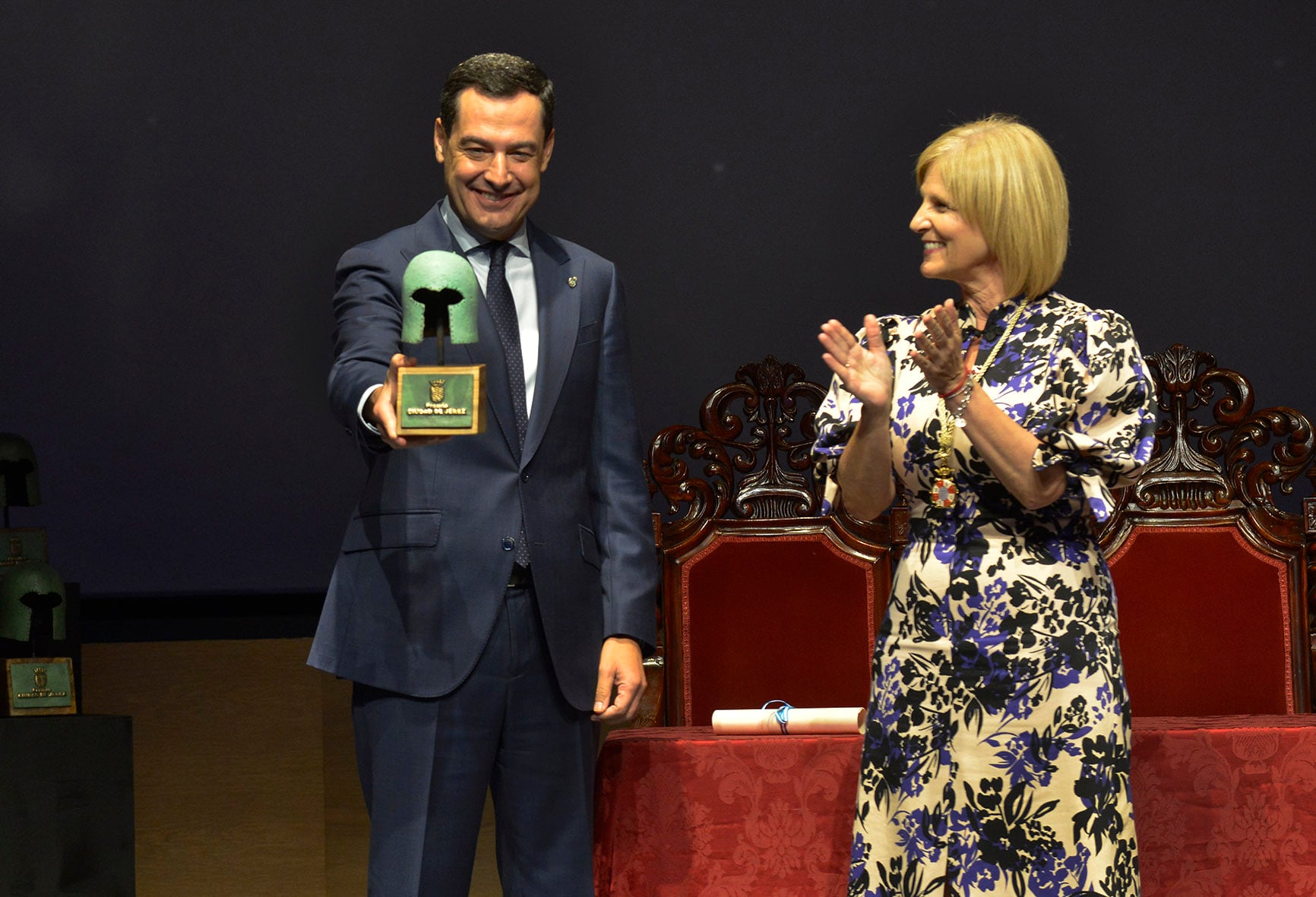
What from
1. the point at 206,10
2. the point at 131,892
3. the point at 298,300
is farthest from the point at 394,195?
the point at 131,892

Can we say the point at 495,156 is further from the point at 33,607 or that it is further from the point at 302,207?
the point at 302,207

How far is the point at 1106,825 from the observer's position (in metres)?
1.83

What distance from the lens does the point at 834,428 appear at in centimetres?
199

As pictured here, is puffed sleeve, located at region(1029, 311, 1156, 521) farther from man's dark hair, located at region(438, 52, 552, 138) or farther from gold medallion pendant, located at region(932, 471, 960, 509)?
man's dark hair, located at region(438, 52, 552, 138)

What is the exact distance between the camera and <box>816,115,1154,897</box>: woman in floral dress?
71.7 inches

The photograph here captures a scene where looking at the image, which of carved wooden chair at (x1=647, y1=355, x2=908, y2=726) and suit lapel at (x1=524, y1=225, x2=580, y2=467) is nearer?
suit lapel at (x1=524, y1=225, x2=580, y2=467)

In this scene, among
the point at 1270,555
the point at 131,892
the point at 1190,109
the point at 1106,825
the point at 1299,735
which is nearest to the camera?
the point at 1106,825

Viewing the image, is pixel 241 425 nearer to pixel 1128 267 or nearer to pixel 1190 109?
pixel 1128 267

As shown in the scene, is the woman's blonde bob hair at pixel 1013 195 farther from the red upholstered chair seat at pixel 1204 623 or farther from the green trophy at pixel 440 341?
the red upholstered chair seat at pixel 1204 623

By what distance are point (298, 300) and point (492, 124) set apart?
112 inches

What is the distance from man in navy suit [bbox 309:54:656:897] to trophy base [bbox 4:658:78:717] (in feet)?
4.11

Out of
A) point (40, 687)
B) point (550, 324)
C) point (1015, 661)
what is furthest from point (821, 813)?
point (40, 687)

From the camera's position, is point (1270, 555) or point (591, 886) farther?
point (1270, 555)

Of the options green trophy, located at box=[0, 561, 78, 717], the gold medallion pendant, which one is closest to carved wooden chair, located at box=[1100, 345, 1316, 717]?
the gold medallion pendant
